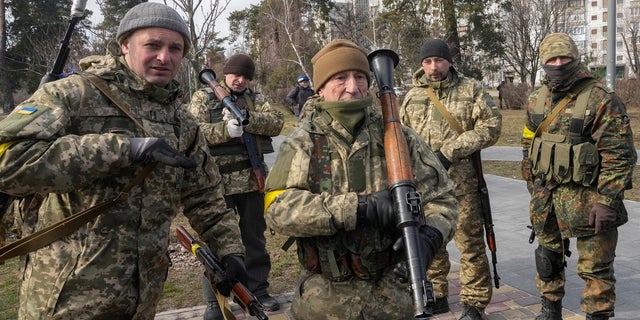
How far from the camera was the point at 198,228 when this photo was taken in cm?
275

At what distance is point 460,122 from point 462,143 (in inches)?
10.3

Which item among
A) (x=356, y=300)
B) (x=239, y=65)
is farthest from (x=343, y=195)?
(x=239, y=65)

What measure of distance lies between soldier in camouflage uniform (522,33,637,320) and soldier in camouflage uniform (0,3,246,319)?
2.51 metres

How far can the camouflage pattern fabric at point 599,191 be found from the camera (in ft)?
12.1

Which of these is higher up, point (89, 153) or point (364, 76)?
point (364, 76)

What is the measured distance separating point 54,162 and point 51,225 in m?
0.33

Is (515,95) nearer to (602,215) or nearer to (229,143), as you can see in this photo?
(229,143)

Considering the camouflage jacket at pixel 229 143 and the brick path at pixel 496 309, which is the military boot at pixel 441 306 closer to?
the brick path at pixel 496 309

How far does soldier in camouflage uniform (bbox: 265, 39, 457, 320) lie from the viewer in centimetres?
238

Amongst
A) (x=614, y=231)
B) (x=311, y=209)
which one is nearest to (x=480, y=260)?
(x=614, y=231)

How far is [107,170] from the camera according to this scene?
204cm

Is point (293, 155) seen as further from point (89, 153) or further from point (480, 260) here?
point (480, 260)

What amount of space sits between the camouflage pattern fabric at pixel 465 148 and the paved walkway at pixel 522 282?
12.3 inches

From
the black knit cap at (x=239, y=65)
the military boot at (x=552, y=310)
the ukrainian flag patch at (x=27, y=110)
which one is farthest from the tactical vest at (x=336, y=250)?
the black knit cap at (x=239, y=65)
